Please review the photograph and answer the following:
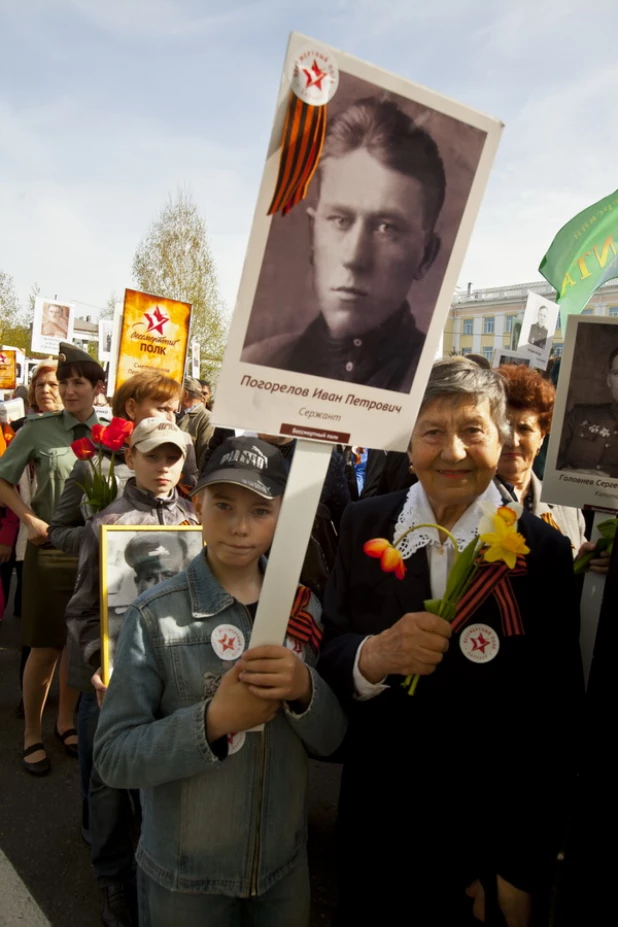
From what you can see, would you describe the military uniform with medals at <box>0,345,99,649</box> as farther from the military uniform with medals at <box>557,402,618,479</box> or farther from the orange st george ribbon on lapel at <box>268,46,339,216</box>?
the orange st george ribbon on lapel at <box>268,46,339,216</box>

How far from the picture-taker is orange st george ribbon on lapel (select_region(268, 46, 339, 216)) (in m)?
1.07

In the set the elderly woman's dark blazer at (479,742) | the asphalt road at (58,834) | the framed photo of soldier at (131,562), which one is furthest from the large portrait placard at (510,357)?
the elderly woman's dark blazer at (479,742)

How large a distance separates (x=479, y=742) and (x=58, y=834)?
95.2 inches

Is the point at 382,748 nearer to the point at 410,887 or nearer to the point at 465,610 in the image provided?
the point at 410,887

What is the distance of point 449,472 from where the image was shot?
5.32 ft

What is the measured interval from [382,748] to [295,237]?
1.19m

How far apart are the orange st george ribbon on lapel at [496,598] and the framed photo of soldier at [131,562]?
1.09 meters

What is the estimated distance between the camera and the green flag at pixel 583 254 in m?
4.53

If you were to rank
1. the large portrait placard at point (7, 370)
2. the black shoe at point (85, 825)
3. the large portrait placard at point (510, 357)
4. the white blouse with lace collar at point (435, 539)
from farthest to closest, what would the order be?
the large portrait placard at point (7, 370) < the large portrait placard at point (510, 357) < the black shoe at point (85, 825) < the white blouse with lace collar at point (435, 539)

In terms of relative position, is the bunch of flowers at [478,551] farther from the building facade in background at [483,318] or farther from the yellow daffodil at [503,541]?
the building facade in background at [483,318]

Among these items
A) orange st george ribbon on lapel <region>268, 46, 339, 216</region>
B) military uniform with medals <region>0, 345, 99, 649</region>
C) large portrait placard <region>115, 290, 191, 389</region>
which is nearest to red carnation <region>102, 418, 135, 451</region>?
military uniform with medals <region>0, 345, 99, 649</region>

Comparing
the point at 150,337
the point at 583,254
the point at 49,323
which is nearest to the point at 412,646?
the point at 150,337

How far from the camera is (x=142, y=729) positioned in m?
1.50

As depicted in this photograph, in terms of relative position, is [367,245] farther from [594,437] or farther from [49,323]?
[49,323]
